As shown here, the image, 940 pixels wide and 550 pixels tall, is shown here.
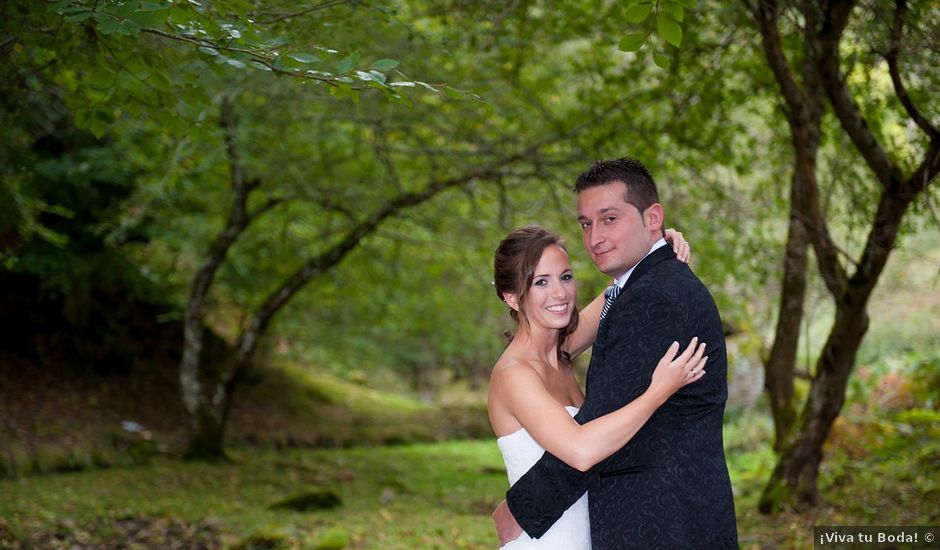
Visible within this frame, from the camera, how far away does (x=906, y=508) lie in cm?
752

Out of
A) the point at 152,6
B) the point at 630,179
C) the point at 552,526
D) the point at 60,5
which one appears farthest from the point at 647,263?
the point at 60,5

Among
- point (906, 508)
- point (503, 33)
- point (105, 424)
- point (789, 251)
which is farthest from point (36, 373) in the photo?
point (906, 508)

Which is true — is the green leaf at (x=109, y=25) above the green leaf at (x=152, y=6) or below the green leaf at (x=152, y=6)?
below

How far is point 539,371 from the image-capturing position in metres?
3.47

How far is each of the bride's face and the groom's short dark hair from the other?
38 centimetres

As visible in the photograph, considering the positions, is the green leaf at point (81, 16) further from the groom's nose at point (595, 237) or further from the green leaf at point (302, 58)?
the groom's nose at point (595, 237)

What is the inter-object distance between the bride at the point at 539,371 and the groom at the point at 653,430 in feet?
0.37

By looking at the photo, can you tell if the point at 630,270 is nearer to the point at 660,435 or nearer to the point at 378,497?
the point at 660,435

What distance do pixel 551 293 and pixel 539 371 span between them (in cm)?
33

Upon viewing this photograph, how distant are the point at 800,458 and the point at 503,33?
521 cm

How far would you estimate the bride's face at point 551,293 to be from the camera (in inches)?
135

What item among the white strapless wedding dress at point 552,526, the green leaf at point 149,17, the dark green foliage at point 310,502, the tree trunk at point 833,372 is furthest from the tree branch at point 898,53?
the dark green foliage at point 310,502

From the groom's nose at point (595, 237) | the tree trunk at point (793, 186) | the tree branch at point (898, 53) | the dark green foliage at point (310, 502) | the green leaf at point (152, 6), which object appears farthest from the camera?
the dark green foliage at point (310, 502)

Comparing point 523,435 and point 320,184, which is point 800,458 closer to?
point 523,435
